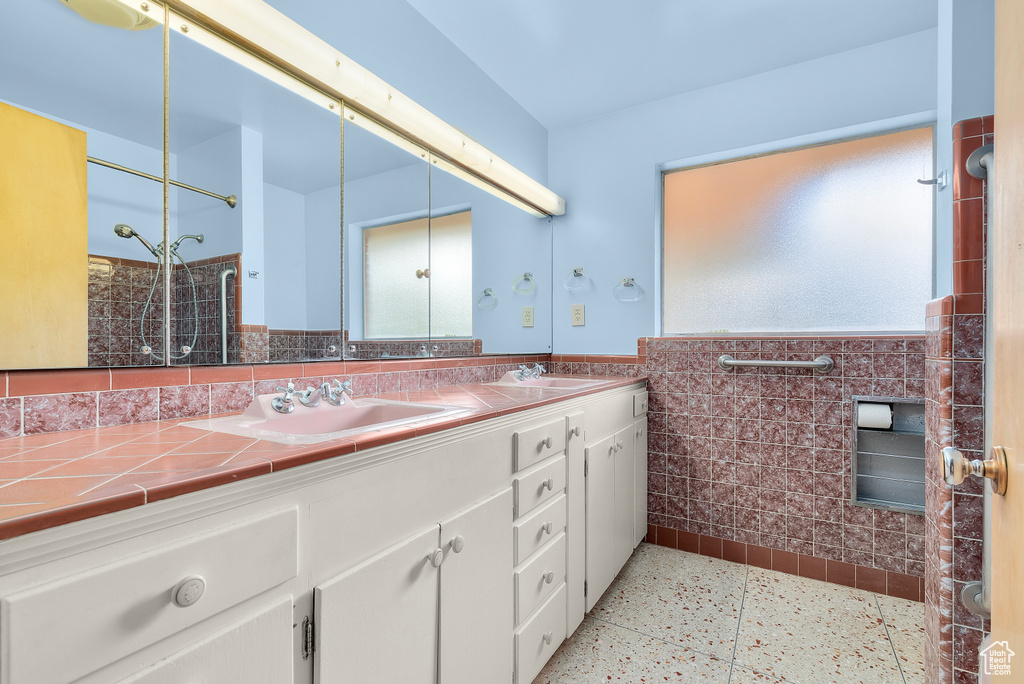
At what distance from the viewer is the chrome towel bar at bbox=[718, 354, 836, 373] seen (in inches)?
80.1

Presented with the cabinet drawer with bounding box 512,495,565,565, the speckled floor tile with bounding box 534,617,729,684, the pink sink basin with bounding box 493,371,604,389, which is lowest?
the speckled floor tile with bounding box 534,617,729,684

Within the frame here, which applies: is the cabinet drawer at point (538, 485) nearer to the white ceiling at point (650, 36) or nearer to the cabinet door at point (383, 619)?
the cabinet door at point (383, 619)

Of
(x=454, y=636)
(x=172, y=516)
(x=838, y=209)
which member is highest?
(x=838, y=209)

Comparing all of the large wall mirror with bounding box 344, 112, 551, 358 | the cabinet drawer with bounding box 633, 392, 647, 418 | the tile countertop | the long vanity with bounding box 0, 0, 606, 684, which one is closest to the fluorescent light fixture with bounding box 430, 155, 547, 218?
the large wall mirror with bounding box 344, 112, 551, 358

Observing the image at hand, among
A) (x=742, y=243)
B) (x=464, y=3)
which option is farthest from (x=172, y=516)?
(x=742, y=243)

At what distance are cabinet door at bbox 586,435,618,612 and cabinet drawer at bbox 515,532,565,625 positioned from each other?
0.79 ft

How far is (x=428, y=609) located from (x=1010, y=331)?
106 centimetres

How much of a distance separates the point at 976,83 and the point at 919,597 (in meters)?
1.94

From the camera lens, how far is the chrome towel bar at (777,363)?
204 cm

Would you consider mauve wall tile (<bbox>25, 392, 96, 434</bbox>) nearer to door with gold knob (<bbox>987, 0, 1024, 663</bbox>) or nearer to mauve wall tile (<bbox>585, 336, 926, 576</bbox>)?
door with gold knob (<bbox>987, 0, 1024, 663</bbox>)

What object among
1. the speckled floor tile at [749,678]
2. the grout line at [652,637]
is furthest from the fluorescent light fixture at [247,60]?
the speckled floor tile at [749,678]

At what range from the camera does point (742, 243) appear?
2.36m

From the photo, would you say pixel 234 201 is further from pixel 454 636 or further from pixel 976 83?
pixel 976 83

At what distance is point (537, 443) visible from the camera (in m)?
1.36
